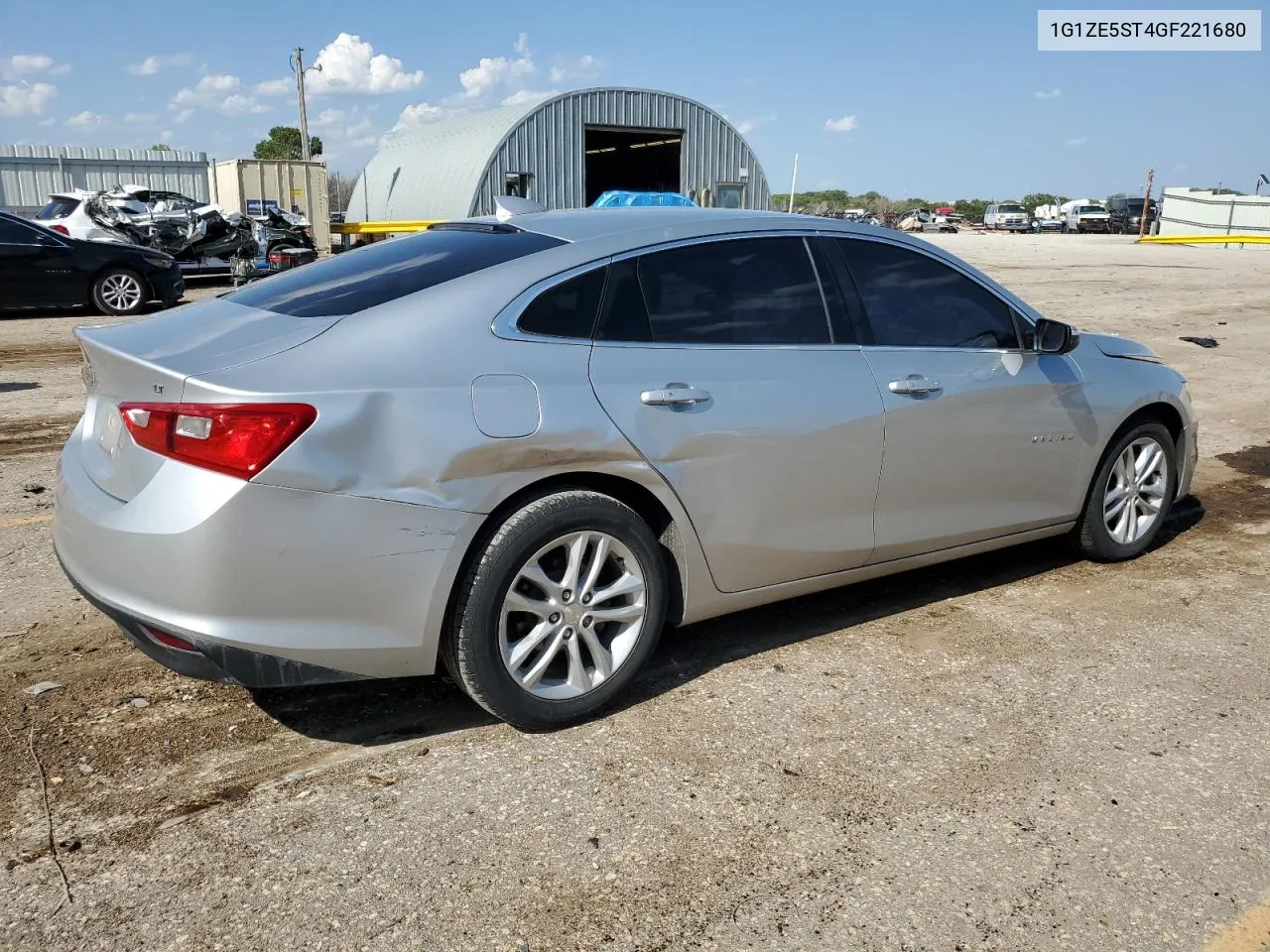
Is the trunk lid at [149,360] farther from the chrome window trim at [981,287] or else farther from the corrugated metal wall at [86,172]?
the corrugated metal wall at [86,172]

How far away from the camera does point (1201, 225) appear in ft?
140

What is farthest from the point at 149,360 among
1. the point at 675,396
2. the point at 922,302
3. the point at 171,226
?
the point at 171,226

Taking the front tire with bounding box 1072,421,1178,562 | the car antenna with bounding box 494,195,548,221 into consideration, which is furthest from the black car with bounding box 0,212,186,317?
the front tire with bounding box 1072,421,1178,562

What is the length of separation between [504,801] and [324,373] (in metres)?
1.28

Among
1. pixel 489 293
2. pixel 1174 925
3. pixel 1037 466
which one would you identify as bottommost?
pixel 1174 925

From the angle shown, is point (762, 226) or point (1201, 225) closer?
point (762, 226)

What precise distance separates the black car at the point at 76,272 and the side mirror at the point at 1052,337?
13.4 meters

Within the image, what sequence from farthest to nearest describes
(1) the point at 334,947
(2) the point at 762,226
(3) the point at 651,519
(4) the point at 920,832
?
(2) the point at 762,226 < (3) the point at 651,519 < (4) the point at 920,832 < (1) the point at 334,947

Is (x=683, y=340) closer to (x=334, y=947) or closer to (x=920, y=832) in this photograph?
(x=920, y=832)

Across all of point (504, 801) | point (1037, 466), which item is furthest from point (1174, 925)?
point (1037, 466)

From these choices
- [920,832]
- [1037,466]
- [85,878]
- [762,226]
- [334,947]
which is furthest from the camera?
[1037,466]

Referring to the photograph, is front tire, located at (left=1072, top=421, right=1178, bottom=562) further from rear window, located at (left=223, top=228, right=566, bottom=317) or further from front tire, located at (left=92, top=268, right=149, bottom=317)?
front tire, located at (left=92, top=268, right=149, bottom=317)

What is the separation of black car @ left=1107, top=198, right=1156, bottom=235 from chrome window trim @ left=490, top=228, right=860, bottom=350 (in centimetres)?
5869

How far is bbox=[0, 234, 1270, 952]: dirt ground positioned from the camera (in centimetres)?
257
